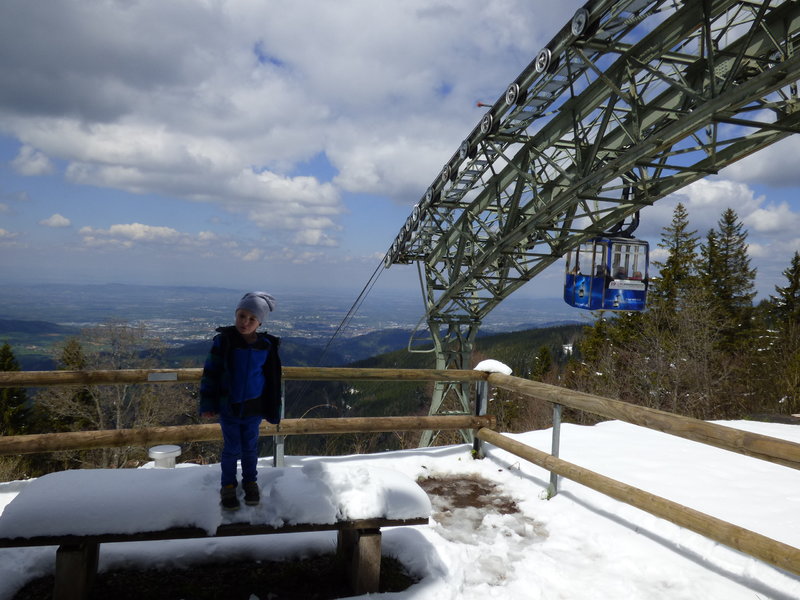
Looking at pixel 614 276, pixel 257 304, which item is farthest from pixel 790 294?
pixel 257 304

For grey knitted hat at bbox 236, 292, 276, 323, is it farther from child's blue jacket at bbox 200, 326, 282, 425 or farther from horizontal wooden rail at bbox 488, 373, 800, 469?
horizontal wooden rail at bbox 488, 373, 800, 469

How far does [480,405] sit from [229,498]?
353 cm

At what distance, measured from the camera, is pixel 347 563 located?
3.22 meters

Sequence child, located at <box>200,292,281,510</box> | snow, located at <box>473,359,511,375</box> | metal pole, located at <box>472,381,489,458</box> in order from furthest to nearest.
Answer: metal pole, located at <box>472,381,489,458</box>, snow, located at <box>473,359,511,375</box>, child, located at <box>200,292,281,510</box>

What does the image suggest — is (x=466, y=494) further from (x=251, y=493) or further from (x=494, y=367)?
(x=251, y=493)

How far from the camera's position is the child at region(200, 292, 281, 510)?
10.3 feet

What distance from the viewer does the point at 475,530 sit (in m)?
4.00

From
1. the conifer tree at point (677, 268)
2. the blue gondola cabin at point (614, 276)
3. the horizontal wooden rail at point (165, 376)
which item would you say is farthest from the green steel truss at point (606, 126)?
the conifer tree at point (677, 268)

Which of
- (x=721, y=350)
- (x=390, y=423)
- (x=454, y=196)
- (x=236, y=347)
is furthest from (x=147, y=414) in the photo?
(x=721, y=350)

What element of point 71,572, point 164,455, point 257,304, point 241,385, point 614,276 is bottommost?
point 164,455

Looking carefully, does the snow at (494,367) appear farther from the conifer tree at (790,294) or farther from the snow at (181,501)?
the conifer tree at (790,294)

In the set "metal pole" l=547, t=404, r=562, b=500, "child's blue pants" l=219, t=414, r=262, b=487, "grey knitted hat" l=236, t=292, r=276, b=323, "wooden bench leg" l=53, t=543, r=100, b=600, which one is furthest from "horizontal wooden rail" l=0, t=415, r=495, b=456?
"grey knitted hat" l=236, t=292, r=276, b=323

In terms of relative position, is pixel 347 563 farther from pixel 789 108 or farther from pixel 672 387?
pixel 672 387

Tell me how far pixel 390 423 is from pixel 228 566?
2.31 m
